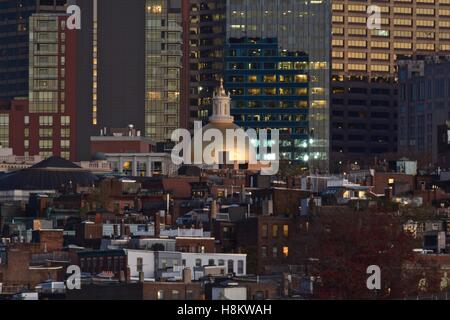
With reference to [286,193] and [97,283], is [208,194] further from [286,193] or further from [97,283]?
[97,283]

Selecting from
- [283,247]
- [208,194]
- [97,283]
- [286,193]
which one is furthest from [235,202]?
[97,283]

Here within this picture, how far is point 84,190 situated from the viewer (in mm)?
191375

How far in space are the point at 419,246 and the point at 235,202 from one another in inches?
1623

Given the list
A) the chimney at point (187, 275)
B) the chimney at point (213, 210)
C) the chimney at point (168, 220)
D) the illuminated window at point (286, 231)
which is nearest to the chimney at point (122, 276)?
the chimney at point (187, 275)

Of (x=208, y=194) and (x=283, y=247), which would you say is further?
(x=208, y=194)

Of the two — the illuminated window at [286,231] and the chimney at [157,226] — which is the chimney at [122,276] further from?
the chimney at [157,226]

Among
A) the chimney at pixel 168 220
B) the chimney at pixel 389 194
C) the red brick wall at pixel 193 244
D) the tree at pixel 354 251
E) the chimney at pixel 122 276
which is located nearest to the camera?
the tree at pixel 354 251

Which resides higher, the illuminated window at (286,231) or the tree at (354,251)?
the tree at (354,251)

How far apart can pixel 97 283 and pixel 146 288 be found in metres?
6.41

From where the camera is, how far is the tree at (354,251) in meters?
99.4

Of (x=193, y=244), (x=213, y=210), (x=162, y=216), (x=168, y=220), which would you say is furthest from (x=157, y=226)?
(x=162, y=216)
